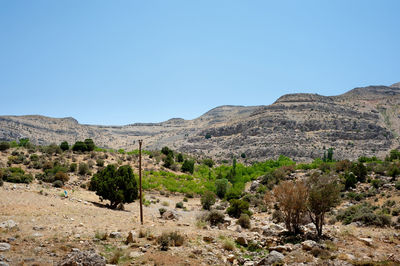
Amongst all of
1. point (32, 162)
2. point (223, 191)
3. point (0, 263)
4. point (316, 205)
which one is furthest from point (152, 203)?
point (0, 263)

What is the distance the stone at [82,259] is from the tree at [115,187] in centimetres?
1505

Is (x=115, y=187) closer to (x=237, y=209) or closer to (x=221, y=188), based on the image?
(x=237, y=209)

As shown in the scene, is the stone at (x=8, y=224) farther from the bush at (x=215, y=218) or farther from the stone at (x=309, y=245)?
the stone at (x=309, y=245)

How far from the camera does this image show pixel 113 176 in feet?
88.4

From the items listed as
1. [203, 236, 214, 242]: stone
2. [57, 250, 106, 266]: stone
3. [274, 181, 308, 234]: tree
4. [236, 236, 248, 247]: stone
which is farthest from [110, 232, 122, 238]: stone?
[274, 181, 308, 234]: tree

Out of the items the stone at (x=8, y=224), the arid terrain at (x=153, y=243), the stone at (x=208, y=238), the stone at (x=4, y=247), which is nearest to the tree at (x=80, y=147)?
the arid terrain at (x=153, y=243)

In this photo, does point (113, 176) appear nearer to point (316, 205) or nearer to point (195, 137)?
point (316, 205)

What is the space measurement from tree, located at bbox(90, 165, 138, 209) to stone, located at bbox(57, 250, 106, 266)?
15054mm

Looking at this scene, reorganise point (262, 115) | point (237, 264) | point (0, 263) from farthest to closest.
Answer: point (262, 115), point (237, 264), point (0, 263)

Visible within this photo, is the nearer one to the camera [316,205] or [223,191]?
[316,205]

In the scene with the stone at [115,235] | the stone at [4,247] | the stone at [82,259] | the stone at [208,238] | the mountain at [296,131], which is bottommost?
the stone at [208,238]

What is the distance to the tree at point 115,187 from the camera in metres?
25.6

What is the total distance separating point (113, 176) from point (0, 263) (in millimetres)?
17574

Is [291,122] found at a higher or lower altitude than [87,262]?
higher
